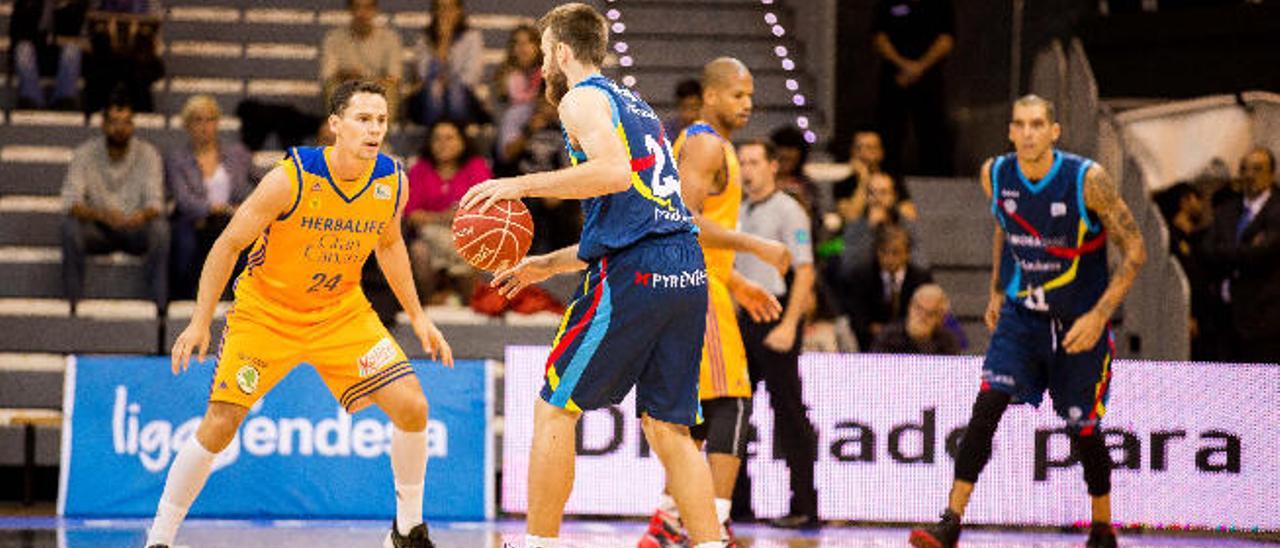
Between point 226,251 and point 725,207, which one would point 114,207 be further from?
point 725,207

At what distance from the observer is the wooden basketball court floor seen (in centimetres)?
854

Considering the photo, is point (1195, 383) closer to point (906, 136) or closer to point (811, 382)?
point (811, 382)

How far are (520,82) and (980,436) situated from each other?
5.39 m

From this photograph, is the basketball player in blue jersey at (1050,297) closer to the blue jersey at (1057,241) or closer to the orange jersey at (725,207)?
the blue jersey at (1057,241)

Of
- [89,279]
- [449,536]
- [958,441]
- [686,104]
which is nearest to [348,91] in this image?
[449,536]

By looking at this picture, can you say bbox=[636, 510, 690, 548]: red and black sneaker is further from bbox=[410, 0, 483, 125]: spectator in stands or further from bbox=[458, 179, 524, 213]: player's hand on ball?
bbox=[410, 0, 483, 125]: spectator in stands

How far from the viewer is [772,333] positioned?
9.12m

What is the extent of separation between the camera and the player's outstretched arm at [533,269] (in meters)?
6.07

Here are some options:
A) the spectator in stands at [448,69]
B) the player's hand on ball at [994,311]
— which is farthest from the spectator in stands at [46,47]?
the player's hand on ball at [994,311]

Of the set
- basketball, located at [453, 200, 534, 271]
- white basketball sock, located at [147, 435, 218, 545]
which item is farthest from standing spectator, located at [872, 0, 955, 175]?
basketball, located at [453, 200, 534, 271]

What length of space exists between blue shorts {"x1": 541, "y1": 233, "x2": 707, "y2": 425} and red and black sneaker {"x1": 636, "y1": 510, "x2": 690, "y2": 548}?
1.92 metres

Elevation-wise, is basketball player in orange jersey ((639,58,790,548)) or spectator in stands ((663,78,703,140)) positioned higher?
spectator in stands ((663,78,703,140))

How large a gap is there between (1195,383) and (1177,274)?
1.73 m

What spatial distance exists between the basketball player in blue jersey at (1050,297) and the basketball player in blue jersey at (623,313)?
8.34 ft
